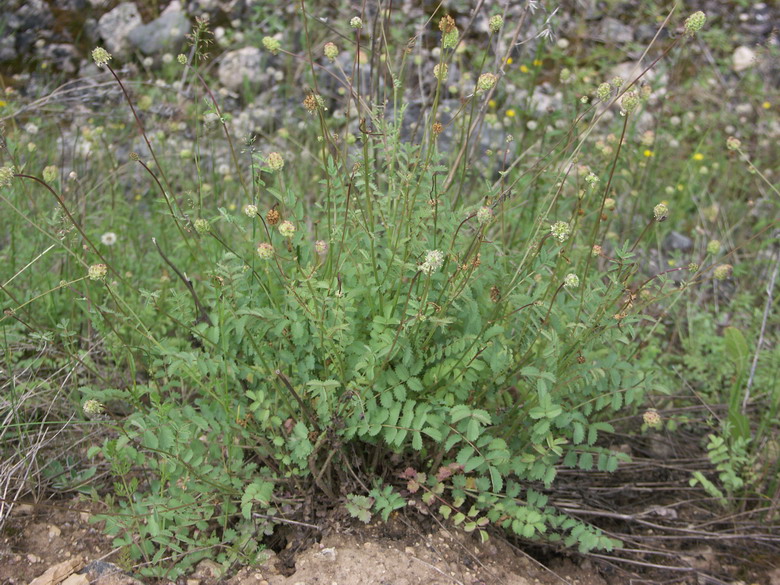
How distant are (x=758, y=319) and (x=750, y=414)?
0.48 m

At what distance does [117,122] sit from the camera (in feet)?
13.8

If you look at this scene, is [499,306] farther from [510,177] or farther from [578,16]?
[578,16]

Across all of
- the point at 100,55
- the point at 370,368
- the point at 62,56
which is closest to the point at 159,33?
the point at 62,56

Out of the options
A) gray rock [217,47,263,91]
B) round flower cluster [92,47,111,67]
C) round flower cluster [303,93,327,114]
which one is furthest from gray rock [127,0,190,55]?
round flower cluster [303,93,327,114]

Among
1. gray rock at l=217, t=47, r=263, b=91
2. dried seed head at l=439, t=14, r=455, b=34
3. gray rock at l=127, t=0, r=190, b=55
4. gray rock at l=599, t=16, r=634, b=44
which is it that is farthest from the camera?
gray rock at l=599, t=16, r=634, b=44

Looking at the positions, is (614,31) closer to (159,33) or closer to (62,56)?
(159,33)

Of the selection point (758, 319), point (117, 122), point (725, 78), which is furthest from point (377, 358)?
point (725, 78)

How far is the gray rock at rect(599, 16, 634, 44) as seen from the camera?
5566 mm

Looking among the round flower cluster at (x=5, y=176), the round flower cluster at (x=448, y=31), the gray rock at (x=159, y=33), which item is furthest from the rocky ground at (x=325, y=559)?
the gray rock at (x=159, y=33)

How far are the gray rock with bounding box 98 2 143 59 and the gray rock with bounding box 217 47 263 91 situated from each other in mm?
766

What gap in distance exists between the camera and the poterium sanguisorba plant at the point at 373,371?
72.7 inches

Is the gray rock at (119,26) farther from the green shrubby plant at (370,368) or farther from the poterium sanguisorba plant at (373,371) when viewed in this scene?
the poterium sanguisorba plant at (373,371)

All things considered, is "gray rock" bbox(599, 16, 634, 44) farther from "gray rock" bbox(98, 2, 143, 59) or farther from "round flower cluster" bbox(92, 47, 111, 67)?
"round flower cluster" bbox(92, 47, 111, 67)

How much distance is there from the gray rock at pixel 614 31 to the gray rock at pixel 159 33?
3.32 metres
